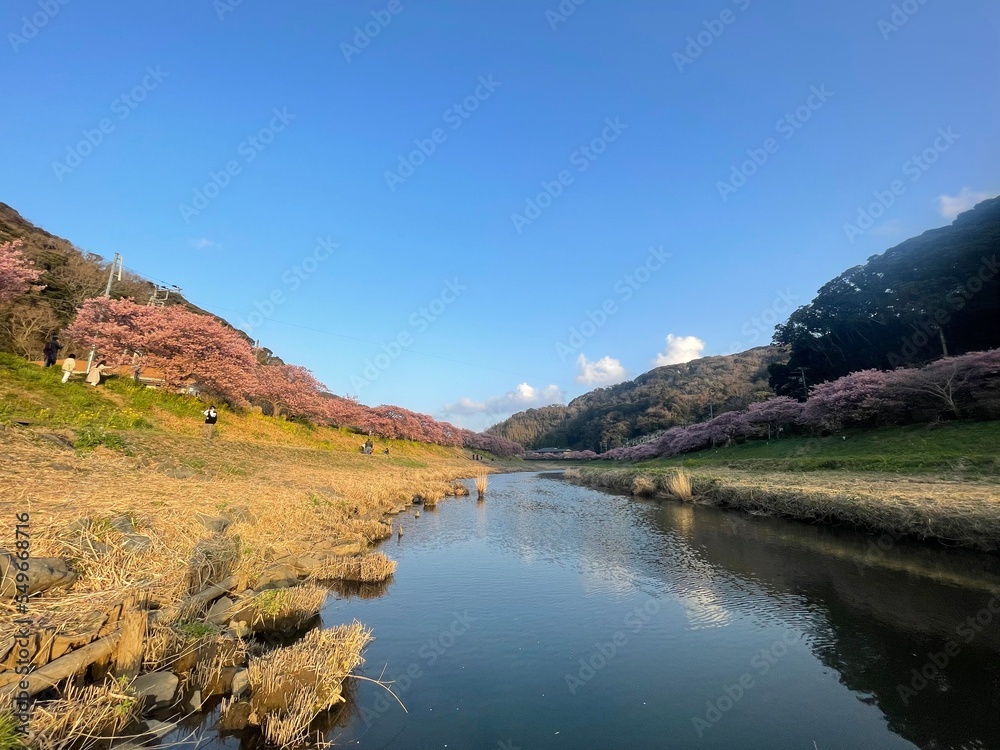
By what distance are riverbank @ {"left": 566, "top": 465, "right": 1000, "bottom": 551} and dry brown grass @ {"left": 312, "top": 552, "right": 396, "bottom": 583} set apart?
1669cm

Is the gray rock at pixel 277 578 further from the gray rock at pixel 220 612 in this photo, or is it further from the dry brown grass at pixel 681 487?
the dry brown grass at pixel 681 487

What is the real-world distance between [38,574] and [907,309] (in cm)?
6392

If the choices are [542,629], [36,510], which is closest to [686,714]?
[542,629]

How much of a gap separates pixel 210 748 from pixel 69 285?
5945cm

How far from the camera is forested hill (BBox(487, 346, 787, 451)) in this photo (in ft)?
285

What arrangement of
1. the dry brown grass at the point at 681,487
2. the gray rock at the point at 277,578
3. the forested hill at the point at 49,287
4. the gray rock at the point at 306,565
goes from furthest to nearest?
the forested hill at the point at 49,287, the dry brown grass at the point at 681,487, the gray rock at the point at 306,565, the gray rock at the point at 277,578

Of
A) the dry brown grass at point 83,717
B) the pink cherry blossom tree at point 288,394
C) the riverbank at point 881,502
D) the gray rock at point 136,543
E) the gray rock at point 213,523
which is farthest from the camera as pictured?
the pink cherry blossom tree at point 288,394

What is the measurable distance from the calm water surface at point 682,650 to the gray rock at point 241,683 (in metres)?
0.57

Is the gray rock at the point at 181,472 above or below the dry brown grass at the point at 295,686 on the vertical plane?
above

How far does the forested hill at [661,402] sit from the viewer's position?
86.8 metres

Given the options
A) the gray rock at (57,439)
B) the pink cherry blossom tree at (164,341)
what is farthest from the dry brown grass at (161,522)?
the pink cherry blossom tree at (164,341)

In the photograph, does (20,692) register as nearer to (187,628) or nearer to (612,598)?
(187,628)

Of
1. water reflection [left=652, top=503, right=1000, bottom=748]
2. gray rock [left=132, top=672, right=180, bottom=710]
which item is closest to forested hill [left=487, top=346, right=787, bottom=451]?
water reflection [left=652, top=503, right=1000, bottom=748]

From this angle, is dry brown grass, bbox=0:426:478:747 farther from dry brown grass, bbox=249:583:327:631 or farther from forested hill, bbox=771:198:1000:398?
forested hill, bbox=771:198:1000:398
